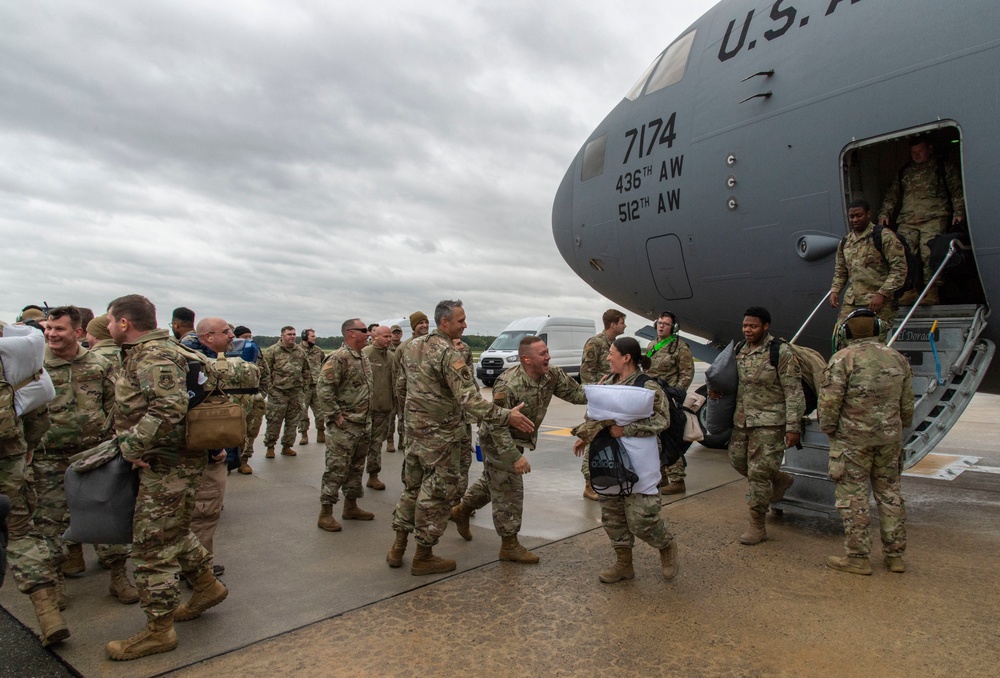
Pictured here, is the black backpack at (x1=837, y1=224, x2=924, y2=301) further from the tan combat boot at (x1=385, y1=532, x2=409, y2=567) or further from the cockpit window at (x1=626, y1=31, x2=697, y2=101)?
the tan combat boot at (x1=385, y1=532, x2=409, y2=567)

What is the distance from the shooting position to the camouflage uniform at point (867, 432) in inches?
164

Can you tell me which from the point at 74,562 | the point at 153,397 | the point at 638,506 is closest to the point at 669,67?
the point at 638,506

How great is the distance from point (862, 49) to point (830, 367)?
276cm

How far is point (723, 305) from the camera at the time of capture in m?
6.71

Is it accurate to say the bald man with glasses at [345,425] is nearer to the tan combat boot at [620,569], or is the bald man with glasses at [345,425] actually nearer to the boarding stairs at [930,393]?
the tan combat boot at [620,569]

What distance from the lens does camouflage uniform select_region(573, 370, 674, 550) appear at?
12.8 ft

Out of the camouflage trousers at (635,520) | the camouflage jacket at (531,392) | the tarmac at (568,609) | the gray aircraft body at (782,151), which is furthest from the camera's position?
the gray aircraft body at (782,151)

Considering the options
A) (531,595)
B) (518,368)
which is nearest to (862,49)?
(518,368)

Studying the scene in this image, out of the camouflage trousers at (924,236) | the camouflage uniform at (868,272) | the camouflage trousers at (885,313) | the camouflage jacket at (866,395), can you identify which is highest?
the camouflage trousers at (924,236)

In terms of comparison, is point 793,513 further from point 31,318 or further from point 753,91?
point 31,318

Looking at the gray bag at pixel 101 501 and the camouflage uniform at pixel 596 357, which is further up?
the camouflage uniform at pixel 596 357

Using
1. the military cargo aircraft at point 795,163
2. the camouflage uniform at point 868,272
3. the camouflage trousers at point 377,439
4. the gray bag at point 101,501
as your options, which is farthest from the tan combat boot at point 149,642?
the camouflage uniform at point 868,272

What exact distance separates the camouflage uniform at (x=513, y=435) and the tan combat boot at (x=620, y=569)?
2.29 ft

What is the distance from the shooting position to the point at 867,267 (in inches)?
199
